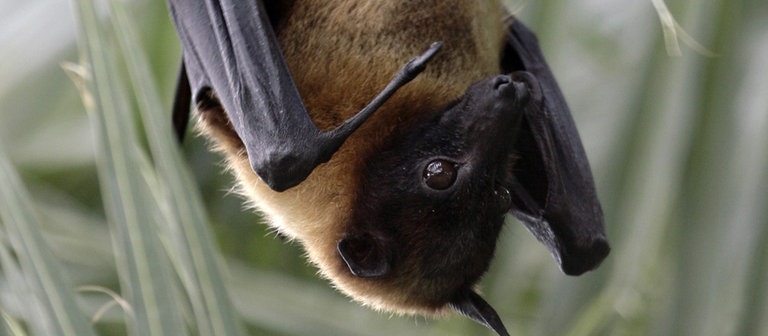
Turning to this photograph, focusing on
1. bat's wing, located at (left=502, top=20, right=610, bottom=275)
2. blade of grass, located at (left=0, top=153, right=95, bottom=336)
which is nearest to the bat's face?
bat's wing, located at (left=502, top=20, right=610, bottom=275)

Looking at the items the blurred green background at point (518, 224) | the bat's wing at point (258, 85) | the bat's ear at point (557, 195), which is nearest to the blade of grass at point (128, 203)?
the blurred green background at point (518, 224)

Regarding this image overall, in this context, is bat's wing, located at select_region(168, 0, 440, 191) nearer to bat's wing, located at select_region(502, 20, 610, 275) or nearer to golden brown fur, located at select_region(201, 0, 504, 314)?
golden brown fur, located at select_region(201, 0, 504, 314)

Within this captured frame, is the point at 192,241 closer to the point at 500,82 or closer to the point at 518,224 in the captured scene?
the point at 500,82

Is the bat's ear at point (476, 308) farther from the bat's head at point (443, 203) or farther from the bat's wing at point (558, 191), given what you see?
the bat's wing at point (558, 191)

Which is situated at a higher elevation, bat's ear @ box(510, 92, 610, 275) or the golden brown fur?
the golden brown fur

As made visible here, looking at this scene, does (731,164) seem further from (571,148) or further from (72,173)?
(72,173)

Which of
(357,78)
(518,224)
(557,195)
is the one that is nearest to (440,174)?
(357,78)

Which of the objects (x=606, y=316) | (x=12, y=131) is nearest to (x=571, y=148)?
(x=606, y=316)
